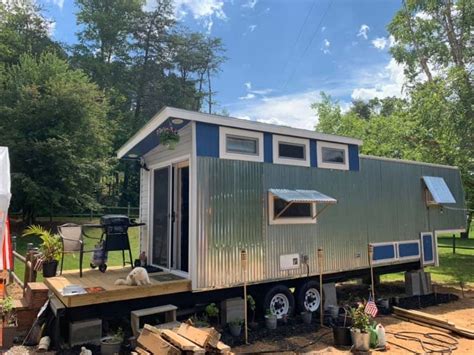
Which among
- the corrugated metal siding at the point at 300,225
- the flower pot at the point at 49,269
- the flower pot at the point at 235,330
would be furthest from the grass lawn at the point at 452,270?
the flower pot at the point at 49,269

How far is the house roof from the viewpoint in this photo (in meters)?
4.98

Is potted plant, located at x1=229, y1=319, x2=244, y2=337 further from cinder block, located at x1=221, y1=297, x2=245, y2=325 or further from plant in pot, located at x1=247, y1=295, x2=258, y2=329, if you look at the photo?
plant in pot, located at x1=247, y1=295, x2=258, y2=329

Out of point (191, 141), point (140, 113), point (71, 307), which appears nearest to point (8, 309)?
point (71, 307)

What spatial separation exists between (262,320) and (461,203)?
251 inches

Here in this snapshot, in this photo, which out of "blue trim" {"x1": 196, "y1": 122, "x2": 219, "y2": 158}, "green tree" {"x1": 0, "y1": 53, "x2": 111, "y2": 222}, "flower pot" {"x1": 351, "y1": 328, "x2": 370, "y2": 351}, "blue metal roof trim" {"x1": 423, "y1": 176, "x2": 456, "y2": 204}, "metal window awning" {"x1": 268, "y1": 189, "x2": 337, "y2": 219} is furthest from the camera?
"green tree" {"x1": 0, "y1": 53, "x2": 111, "y2": 222}

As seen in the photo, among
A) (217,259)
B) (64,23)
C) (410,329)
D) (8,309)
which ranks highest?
(64,23)

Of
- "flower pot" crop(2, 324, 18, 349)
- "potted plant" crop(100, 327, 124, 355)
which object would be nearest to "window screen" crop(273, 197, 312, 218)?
"potted plant" crop(100, 327, 124, 355)

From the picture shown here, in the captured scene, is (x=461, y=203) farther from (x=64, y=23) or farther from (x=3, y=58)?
(x=64, y=23)

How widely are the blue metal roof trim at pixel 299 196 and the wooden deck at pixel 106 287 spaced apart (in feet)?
6.01

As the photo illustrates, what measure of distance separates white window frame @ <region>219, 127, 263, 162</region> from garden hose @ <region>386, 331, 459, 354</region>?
10.5 ft

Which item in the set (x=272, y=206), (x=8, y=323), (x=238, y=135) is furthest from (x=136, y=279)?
(x=238, y=135)

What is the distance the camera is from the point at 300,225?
19.7 feet

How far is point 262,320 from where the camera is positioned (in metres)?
5.62

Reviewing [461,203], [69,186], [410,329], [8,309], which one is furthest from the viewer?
[69,186]
